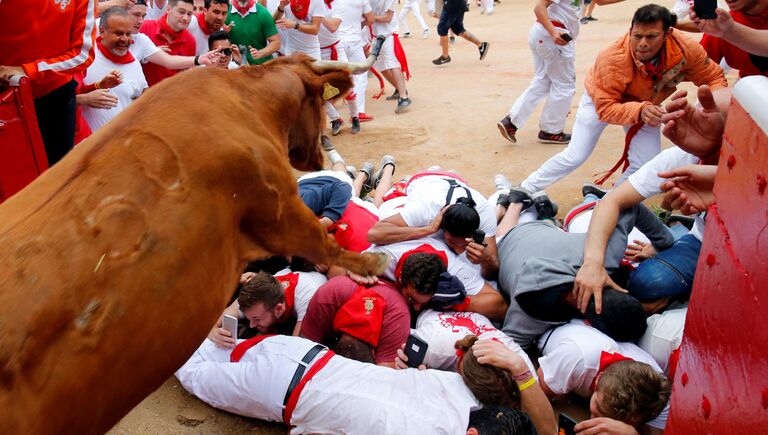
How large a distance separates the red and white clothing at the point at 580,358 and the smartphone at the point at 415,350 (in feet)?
2.06

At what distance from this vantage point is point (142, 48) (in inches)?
237

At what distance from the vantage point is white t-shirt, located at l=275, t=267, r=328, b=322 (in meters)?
3.97

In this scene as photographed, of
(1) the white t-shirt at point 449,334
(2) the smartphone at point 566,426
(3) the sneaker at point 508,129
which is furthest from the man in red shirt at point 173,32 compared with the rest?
(2) the smartphone at point 566,426

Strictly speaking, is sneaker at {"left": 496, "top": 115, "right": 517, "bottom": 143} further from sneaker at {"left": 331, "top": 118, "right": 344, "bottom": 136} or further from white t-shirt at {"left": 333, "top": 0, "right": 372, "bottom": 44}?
white t-shirt at {"left": 333, "top": 0, "right": 372, "bottom": 44}

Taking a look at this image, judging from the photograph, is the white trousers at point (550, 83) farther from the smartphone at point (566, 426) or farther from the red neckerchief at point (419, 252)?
the smartphone at point (566, 426)

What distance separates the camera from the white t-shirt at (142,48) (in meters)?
5.97

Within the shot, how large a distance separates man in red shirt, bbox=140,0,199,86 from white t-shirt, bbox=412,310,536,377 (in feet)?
13.1

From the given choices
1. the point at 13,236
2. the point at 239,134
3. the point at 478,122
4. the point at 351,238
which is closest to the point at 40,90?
the point at 351,238

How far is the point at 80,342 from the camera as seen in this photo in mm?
1707

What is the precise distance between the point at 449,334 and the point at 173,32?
4.56 meters

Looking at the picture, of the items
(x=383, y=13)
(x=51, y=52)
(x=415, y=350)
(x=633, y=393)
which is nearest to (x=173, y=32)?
(x=51, y=52)

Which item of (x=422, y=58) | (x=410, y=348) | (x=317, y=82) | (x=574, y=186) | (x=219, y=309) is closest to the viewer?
(x=219, y=309)

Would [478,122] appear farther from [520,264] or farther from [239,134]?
[239,134]

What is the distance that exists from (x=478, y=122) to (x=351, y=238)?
13.9ft
